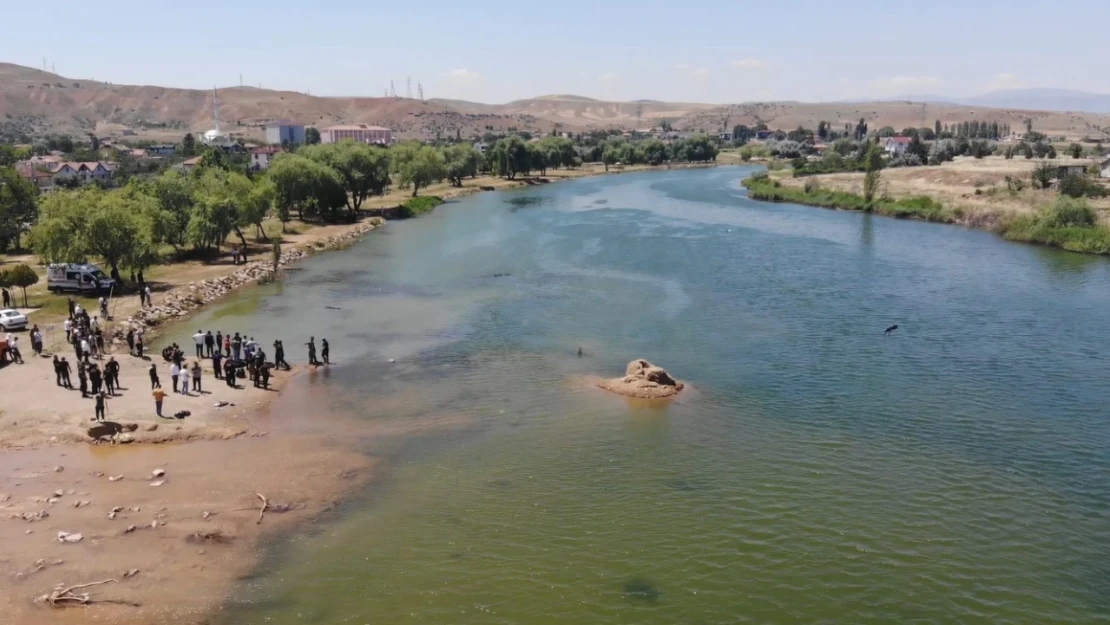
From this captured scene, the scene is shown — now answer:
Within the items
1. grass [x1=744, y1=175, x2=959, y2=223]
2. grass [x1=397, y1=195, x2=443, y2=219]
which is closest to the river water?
grass [x1=744, y1=175, x2=959, y2=223]

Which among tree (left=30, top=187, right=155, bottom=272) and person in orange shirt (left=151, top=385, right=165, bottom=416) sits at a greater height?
tree (left=30, top=187, right=155, bottom=272)

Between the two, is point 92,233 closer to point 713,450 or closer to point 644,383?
point 644,383

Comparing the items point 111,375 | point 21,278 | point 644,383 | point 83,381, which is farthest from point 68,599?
point 21,278

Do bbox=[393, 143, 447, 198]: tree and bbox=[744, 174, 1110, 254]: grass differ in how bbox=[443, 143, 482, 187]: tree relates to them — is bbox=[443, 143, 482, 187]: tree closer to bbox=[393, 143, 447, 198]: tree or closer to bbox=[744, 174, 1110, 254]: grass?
bbox=[393, 143, 447, 198]: tree

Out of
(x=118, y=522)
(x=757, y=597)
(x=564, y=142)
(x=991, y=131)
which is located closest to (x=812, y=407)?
(x=757, y=597)

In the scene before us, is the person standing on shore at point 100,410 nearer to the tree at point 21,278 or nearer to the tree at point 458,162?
the tree at point 21,278
